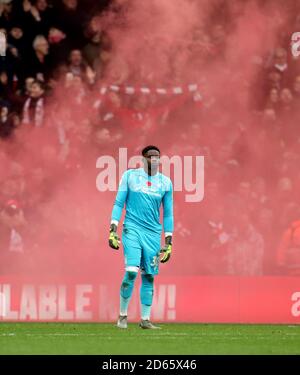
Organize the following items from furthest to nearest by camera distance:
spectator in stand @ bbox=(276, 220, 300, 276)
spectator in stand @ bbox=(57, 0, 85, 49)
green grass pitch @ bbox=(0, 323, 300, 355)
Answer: spectator in stand @ bbox=(57, 0, 85, 49) < spectator in stand @ bbox=(276, 220, 300, 276) < green grass pitch @ bbox=(0, 323, 300, 355)

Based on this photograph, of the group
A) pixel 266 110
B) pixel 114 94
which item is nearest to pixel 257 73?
pixel 266 110

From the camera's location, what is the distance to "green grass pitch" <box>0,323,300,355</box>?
32.6ft

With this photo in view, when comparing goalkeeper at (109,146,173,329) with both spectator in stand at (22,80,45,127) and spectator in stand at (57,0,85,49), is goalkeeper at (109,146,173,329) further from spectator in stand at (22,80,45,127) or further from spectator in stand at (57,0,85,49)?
spectator in stand at (57,0,85,49)

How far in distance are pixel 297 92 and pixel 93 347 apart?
26.4 feet

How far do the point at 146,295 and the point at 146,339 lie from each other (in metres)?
1.52

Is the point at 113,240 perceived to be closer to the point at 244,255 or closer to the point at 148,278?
the point at 148,278

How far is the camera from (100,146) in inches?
636

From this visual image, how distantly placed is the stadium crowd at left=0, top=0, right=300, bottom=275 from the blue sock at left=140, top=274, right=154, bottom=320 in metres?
3.10

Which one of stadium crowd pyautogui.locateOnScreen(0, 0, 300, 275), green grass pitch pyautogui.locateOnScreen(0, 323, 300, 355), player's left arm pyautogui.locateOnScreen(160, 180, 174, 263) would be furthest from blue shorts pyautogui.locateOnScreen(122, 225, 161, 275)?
stadium crowd pyautogui.locateOnScreen(0, 0, 300, 275)

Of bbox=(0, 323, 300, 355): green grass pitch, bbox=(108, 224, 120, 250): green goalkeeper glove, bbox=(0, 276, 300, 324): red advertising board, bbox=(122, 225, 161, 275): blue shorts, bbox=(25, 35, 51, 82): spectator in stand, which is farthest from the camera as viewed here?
bbox=(25, 35, 51, 82): spectator in stand

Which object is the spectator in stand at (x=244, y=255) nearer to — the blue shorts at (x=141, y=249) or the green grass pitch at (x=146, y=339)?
the green grass pitch at (x=146, y=339)

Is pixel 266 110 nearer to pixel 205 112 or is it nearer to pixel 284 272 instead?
pixel 205 112

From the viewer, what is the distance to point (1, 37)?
633 inches

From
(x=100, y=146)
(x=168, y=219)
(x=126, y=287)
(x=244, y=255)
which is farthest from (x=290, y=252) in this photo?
(x=126, y=287)
